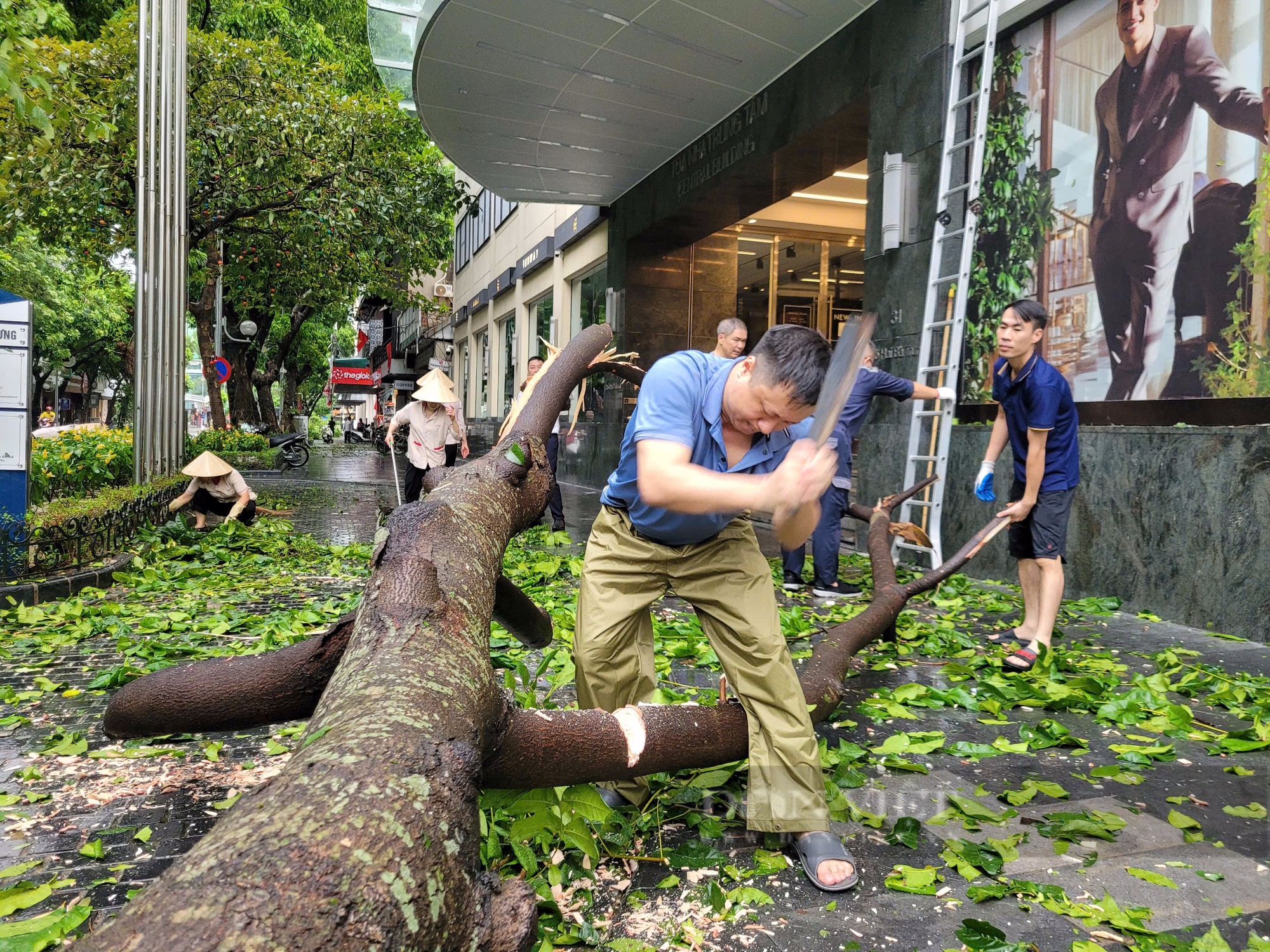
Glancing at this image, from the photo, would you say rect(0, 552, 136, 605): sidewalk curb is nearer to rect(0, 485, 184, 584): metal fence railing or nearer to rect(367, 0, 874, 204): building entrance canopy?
rect(0, 485, 184, 584): metal fence railing

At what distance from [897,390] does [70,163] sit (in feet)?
41.3

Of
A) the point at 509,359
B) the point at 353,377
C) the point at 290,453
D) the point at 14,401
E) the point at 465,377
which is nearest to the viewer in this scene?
the point at 14,401

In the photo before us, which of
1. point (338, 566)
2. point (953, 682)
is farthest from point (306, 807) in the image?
point (338, 566)

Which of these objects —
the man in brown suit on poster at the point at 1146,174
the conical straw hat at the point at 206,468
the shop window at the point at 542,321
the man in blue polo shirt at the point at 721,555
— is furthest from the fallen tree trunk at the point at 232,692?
the shop window at the point at 542,321

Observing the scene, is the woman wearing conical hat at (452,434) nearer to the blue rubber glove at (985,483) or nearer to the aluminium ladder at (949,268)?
the aluminium ladder at (949,268)

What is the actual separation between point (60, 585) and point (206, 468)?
10.0 feet

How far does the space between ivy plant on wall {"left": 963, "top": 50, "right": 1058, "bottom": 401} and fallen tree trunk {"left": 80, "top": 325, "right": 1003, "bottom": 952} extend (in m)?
6.39

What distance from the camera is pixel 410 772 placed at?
1.46 m

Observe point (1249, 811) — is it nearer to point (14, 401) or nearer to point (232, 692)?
point (232, 692)

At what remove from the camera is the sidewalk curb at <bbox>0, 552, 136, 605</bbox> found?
617 cm

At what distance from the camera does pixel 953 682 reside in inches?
179

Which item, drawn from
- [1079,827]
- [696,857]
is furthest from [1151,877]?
[696,857]

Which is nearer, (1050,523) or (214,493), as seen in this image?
(1050,523)

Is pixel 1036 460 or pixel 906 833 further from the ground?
pixel 1036 460
